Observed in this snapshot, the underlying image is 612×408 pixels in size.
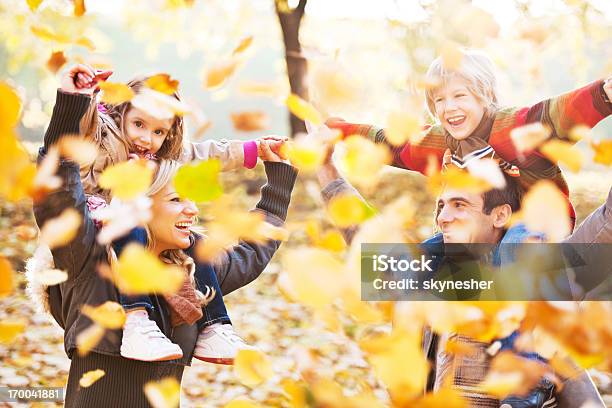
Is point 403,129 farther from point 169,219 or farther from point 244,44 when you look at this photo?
point 169,219

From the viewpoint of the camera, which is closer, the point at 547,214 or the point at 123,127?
the point at 547,214

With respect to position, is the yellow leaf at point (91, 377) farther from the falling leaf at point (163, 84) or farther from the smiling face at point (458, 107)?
the smiling face at point (458, 107)

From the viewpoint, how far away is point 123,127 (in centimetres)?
149

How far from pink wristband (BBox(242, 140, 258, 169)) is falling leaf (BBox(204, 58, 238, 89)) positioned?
0.18 m

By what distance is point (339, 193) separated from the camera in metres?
1.63

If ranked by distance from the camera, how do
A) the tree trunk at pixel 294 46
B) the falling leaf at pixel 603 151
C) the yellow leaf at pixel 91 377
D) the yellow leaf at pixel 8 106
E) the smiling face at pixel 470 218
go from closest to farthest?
the yellow leaf at pixel 8 106
the falling leaf at pixel 603 151
the yellow leaf at pixel 91 377
the smiling face at pixel 470 218
the tree trunk at pixel 294 46

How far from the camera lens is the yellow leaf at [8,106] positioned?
1059 millimetres

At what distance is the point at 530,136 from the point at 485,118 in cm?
12

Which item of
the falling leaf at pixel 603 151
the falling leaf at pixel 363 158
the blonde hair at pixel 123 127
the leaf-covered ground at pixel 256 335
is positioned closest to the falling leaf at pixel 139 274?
the blonde hair at pixel 123 127

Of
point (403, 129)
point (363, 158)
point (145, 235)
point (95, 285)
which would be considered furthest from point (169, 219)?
point (403, 129)

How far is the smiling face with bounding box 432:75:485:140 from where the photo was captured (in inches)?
62.4

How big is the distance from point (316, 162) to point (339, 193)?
0.43ft

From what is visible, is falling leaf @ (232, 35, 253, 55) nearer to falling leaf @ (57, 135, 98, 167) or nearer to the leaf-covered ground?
falling leaf @ (57, 135, 98, 167)

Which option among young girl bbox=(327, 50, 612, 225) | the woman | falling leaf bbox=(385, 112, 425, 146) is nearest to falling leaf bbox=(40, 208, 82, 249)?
the woman
